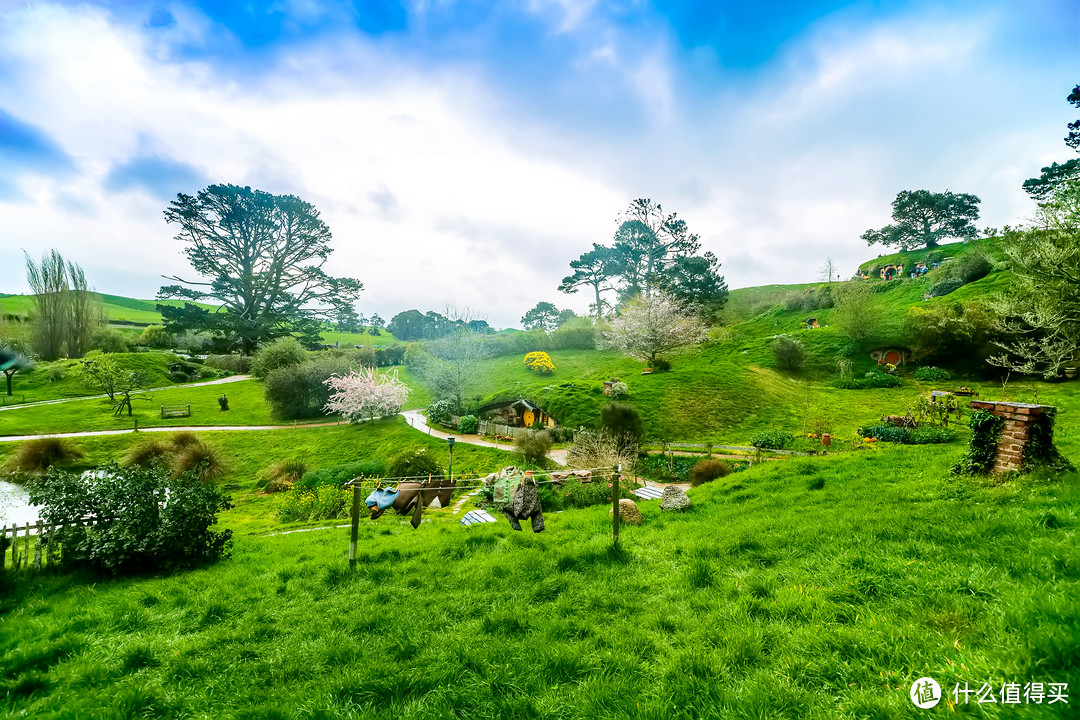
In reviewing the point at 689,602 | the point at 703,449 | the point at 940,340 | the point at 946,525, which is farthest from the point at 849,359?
the point at 689,602

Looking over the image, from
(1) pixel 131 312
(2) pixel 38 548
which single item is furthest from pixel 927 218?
(1) pixel 131 312

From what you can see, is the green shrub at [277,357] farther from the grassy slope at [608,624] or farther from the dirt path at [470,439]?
the grassy slope at [608,624]

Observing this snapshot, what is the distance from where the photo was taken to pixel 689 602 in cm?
440

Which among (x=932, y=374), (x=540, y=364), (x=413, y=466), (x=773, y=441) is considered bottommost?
(x=413, y=466)

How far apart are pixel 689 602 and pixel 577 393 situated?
20125 mm

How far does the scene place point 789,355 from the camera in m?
30.5

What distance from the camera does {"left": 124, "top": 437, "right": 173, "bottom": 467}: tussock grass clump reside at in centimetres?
1661

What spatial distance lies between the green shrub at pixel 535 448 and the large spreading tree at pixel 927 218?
212ft

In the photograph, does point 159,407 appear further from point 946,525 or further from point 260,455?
point 946,525

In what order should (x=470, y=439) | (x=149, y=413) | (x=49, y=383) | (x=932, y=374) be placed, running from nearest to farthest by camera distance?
(x=470, y=439), (x=149, y=413), (x=932, y=374), (x=49, y=383)

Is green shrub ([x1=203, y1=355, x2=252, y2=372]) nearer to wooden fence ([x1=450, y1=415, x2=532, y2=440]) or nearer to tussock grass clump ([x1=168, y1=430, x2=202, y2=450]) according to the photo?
tussock grass clump ([x1=168, y1=430, x2=202, y2=450])

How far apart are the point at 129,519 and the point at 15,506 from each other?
12.8m

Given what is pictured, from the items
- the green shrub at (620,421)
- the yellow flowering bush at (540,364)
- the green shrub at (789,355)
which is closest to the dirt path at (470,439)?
the green shrub at (620,421)

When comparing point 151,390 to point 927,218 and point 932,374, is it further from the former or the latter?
point 927,218
